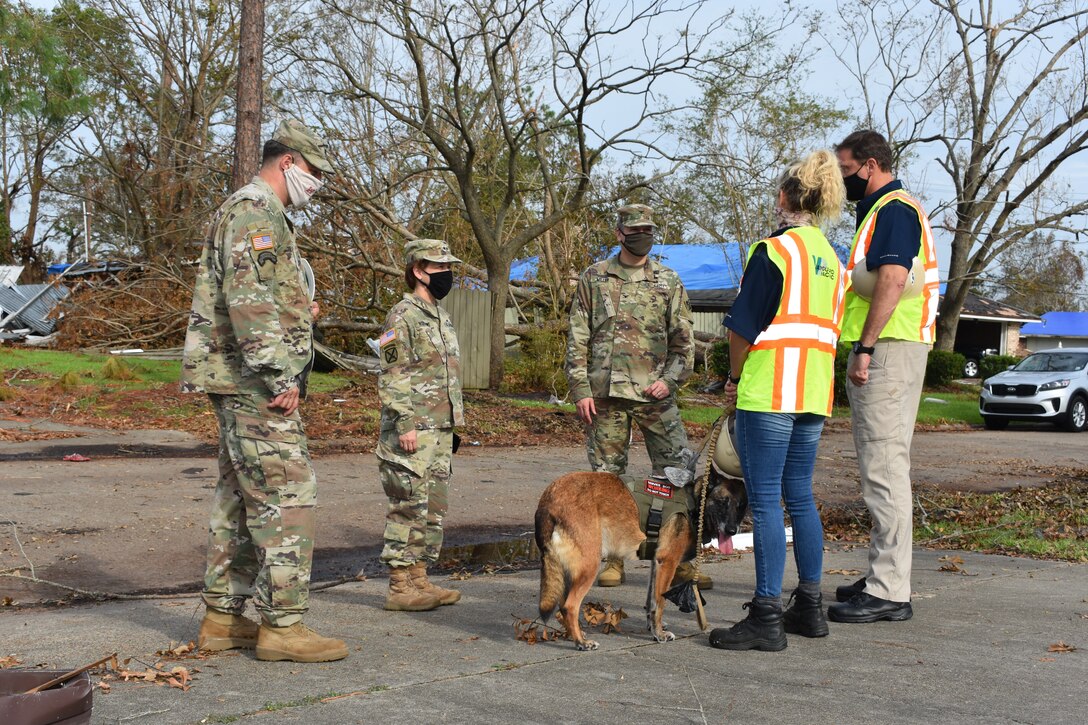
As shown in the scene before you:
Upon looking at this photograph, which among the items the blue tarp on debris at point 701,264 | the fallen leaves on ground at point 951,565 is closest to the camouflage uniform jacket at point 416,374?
the fallen leaves on ground at point 951,565

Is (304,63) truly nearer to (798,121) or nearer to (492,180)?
(492,180)

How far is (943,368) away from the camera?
30391 mm

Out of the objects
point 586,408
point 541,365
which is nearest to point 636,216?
point 586,408

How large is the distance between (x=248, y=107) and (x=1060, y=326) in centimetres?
6678

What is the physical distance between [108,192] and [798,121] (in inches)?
971

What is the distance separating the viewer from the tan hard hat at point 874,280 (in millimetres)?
5199

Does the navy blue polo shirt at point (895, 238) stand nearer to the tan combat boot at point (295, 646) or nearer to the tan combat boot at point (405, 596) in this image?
the tan combat boot at point (405, 596)

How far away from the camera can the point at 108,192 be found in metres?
35.9

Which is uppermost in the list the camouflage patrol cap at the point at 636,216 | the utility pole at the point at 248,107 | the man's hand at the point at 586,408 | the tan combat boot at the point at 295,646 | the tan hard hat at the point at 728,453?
the utility pole at the point at 248,107

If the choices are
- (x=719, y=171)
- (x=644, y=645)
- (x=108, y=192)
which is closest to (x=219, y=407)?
(x=644, y=645)

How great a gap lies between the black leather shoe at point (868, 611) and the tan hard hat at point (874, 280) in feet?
5.35

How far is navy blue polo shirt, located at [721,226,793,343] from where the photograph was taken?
459 centimetres

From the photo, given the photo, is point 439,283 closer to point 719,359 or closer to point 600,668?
point 600,668

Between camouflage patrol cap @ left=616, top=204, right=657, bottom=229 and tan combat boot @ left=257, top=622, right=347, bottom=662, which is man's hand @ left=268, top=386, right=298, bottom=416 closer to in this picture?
tan combat boot @ left=257, top=622, right=347, bottom=662
